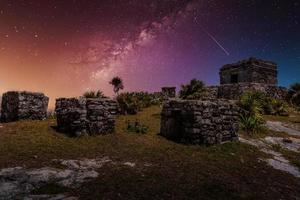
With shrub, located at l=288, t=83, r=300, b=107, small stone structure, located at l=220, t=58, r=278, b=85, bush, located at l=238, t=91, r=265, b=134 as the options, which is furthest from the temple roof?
bush, located at l=238, t=91, r=265, b=134

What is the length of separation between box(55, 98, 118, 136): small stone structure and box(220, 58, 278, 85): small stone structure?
76.4 ft

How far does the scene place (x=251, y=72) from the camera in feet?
98.8

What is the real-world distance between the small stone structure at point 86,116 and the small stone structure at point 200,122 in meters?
2.70

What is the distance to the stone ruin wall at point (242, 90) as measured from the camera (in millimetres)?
26062

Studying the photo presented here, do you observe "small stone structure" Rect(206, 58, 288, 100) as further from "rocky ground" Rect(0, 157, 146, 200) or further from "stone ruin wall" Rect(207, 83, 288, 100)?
"rocky ground" Rect(0, 157, 146, 200)

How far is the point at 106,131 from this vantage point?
444 inches

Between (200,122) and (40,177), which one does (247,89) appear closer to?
(200,122)

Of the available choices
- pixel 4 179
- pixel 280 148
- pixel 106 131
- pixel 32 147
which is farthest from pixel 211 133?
pixel 4 179

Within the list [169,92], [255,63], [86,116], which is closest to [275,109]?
[255,63]

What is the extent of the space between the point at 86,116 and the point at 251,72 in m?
24.5

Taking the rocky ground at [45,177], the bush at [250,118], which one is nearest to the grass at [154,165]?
the rocky ground at [45,177]

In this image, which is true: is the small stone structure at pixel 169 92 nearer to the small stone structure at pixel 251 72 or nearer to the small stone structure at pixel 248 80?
the small stone structure at pixel 248 80

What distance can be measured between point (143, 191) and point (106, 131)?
5.91 m

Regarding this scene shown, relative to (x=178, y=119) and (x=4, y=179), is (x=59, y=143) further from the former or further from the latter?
(x=178, y=119)
